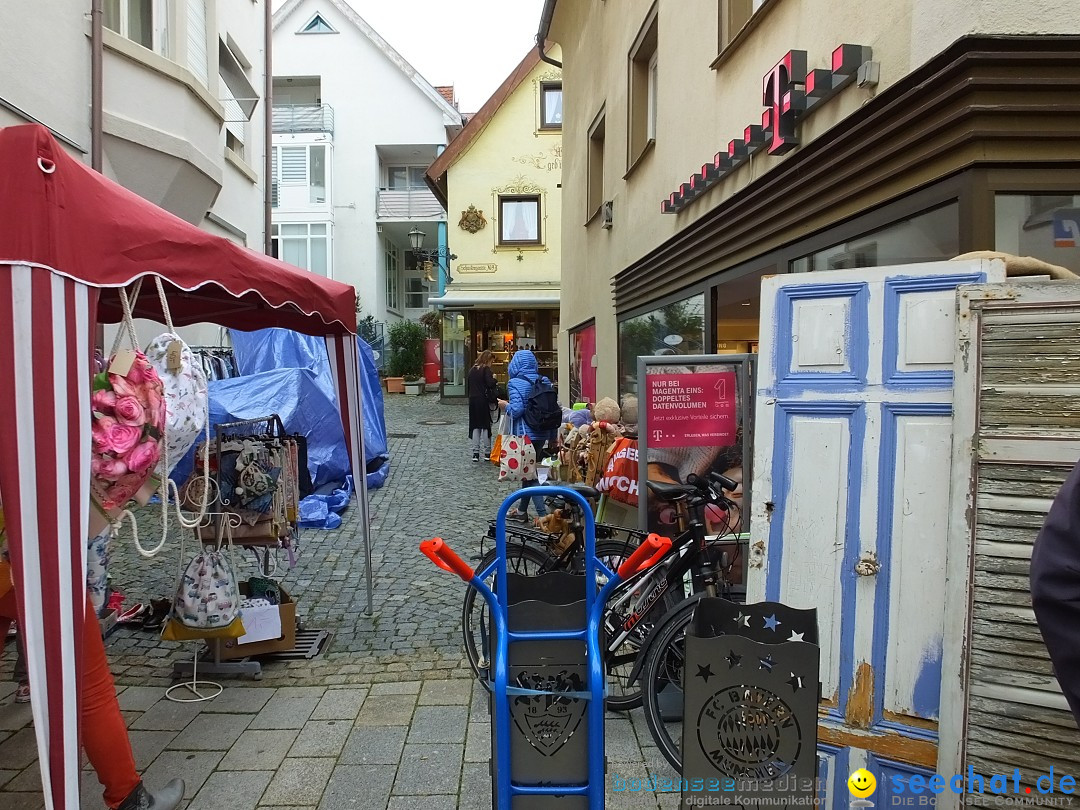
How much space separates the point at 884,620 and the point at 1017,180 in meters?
1.76

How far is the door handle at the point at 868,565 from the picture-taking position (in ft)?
8.05

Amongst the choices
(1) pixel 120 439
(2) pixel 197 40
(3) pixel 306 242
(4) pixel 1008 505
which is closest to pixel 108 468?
(1) pixel 120 439

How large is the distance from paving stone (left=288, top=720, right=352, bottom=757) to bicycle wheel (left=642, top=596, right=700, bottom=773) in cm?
141

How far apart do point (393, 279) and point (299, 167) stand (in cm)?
587

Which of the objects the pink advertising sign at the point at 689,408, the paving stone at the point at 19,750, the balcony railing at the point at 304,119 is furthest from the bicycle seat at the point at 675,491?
the balcony railing at the point at 304,119

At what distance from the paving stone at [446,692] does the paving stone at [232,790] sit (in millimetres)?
901

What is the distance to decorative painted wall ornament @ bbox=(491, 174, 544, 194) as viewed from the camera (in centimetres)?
2105

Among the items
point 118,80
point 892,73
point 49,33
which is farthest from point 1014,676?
point 118,80

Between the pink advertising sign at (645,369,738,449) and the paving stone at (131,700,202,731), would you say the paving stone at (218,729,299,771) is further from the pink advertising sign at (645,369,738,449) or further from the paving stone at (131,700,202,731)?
the pink advertising sign at (645,369,738,449)

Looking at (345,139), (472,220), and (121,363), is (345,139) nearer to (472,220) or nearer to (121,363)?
(472,220)

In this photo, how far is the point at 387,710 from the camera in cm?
366

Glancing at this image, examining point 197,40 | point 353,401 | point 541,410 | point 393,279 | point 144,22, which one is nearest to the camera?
point 353,401

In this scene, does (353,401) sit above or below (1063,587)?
above

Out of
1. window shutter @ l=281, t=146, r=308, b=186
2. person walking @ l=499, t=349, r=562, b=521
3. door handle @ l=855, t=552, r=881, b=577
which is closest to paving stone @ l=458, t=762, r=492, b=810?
door handle @ l=855, t=552, r=881, b=577
